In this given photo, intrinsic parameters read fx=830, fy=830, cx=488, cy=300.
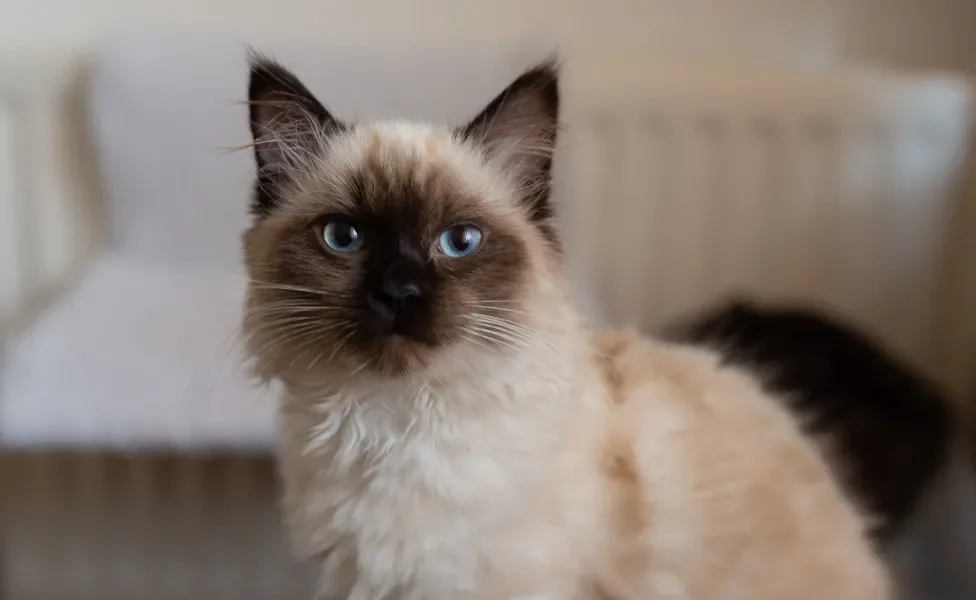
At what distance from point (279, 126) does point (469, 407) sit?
1.14 ft

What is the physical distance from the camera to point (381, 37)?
1698 mm

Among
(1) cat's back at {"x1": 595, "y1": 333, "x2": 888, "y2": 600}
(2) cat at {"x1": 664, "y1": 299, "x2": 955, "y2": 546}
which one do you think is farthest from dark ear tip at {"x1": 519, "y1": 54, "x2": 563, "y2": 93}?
(2) cat at {"x1": 664, "y1": 299, "x2": 955, "y2": 546}

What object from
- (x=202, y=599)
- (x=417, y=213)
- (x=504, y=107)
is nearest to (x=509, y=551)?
(x=417, y=213)

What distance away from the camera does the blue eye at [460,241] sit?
81 cm

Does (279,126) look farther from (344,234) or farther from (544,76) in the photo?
(544,76)

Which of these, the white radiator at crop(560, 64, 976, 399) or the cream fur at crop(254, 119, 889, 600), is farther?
the white radiator at crop(560, 64, 976, 399)

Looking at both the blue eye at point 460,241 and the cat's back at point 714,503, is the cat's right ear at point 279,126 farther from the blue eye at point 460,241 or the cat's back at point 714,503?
the cat's back at point 714,503

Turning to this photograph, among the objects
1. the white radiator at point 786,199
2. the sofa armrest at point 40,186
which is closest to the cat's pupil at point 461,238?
the white radiator at point 786,199

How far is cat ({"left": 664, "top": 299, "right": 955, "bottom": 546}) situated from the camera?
4.12 feet

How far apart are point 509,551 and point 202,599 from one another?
1.15m

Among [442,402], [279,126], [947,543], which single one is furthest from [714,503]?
[947,543]

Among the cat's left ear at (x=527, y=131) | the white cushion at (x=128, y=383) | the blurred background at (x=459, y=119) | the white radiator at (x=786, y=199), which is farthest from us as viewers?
the white radiator at (x=786, y=199)

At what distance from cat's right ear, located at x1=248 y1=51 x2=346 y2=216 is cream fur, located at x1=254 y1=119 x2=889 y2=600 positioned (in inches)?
1.5

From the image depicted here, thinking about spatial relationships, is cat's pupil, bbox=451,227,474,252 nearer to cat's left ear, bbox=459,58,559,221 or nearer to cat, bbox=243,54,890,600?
cat, bbox=243,54,890,600
